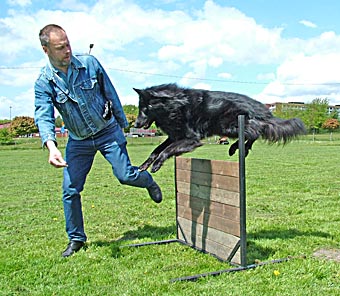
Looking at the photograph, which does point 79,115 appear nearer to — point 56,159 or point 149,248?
point 56,159

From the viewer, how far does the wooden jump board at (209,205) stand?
12.1 feet

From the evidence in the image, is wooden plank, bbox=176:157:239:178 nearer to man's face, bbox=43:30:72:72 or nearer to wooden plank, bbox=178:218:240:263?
wooden plank, bbox=178:218:240:263

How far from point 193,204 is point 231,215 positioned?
762 millimetres

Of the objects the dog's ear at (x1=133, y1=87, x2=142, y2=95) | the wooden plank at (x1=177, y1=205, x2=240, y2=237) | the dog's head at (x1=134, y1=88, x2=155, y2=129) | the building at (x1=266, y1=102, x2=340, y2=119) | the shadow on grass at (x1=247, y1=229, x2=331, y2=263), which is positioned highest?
the building at (x1=266, y1=102, x2=340, y2=119)

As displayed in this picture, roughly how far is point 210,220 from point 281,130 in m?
1.20

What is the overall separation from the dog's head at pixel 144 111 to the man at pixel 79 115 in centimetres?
41

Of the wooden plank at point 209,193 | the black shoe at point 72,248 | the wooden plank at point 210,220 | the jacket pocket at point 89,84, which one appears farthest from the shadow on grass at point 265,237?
the jacket pocket at point 89,84

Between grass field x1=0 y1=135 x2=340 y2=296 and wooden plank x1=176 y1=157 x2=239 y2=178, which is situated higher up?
wooden plank x1=176 y1=157 x2=239 y2=178

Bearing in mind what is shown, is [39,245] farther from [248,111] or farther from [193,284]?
[248,111]

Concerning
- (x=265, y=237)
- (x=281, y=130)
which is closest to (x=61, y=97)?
(x=281, y=130)

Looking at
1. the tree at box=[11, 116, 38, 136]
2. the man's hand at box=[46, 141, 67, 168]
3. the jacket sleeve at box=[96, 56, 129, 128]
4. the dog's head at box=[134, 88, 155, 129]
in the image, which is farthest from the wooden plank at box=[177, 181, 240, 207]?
the tree at box=[11, 116, 38, 136]

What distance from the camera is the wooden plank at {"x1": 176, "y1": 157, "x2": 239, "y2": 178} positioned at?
3.65 m

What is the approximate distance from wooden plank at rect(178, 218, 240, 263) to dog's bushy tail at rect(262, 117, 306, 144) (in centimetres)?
113

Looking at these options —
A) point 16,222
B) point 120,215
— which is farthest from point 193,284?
point 16,222
